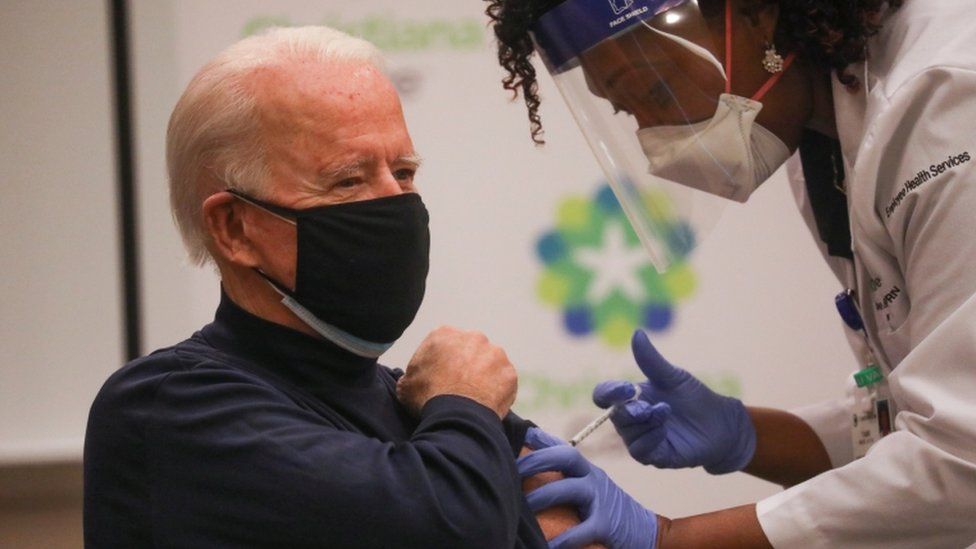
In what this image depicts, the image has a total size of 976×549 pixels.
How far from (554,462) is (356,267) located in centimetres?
40

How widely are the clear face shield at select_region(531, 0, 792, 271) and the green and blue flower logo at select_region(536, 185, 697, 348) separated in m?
0.72

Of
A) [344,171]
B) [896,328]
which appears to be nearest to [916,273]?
[896,328]

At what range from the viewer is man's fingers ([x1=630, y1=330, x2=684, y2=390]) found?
1.75 meters

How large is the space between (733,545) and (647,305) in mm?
982

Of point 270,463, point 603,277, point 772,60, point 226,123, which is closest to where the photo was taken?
point 270,463

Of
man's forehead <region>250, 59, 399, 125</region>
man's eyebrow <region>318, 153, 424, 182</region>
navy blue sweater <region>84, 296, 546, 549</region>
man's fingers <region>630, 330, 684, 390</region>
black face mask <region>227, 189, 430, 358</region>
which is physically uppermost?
man's forehead <region>250, 59, 399, 125</region>

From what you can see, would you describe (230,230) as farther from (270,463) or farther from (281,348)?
(270,463)

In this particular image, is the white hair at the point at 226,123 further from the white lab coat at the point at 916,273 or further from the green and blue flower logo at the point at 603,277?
the green and blue flower logo at the point at 603,277

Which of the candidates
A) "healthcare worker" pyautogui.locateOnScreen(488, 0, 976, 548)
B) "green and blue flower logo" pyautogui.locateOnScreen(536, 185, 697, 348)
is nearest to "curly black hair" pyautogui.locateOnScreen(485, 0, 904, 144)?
"healthcare worker" pyautogui.locateOnScreen(488, 0, 976, 548)

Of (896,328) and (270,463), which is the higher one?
(270,463)

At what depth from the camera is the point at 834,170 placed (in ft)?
5.51

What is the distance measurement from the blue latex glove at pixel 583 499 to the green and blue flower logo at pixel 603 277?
3.08 ft

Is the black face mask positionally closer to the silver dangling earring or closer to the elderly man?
the elderly man

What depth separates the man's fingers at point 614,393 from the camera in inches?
67.4
